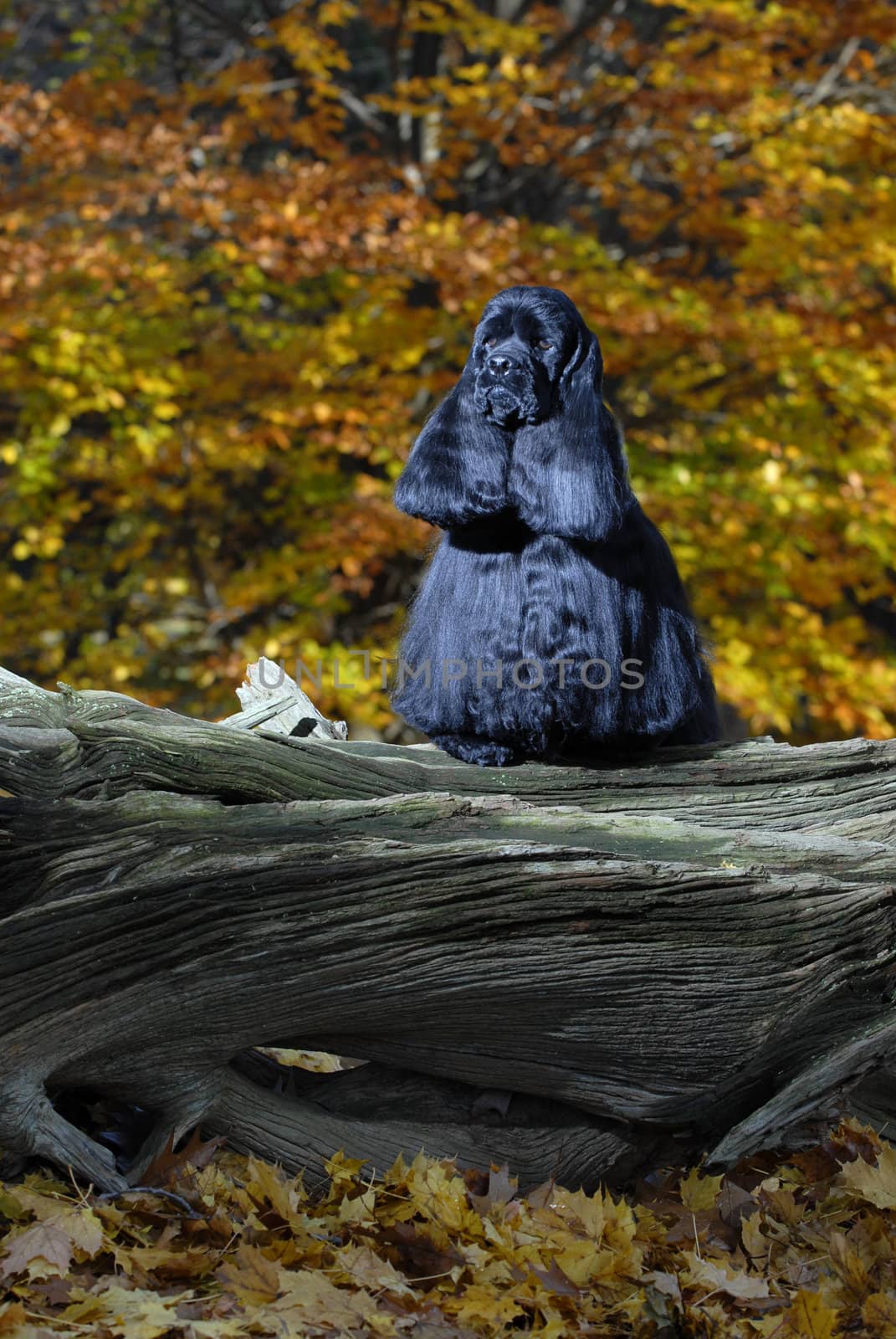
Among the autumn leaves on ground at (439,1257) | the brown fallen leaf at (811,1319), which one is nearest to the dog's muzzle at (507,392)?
the autumn leaves on ground at (439,1257)

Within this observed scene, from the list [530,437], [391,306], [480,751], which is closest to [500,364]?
[530,437]

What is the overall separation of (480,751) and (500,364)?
1136 mm

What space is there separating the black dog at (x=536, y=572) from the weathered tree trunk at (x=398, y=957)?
0.95 ft

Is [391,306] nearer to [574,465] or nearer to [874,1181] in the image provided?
[574,465]

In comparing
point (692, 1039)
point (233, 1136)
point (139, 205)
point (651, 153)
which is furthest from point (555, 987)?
point (651, 153)

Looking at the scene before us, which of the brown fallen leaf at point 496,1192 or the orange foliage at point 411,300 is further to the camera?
the orange foliage at point 411,300

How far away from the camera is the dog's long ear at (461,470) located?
11.9 ft

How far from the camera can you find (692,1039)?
11.3 feet

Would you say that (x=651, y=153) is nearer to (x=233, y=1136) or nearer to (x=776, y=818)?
(x=776, y=818)

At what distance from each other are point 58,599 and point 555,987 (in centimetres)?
722

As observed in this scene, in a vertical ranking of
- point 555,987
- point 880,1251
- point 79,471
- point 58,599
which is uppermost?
point 555,987

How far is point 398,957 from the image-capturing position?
10.9ft

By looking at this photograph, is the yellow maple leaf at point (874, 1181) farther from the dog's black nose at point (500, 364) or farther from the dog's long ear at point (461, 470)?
the dog's black nose at point (500, 364)

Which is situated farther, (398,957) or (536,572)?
(536,572)
